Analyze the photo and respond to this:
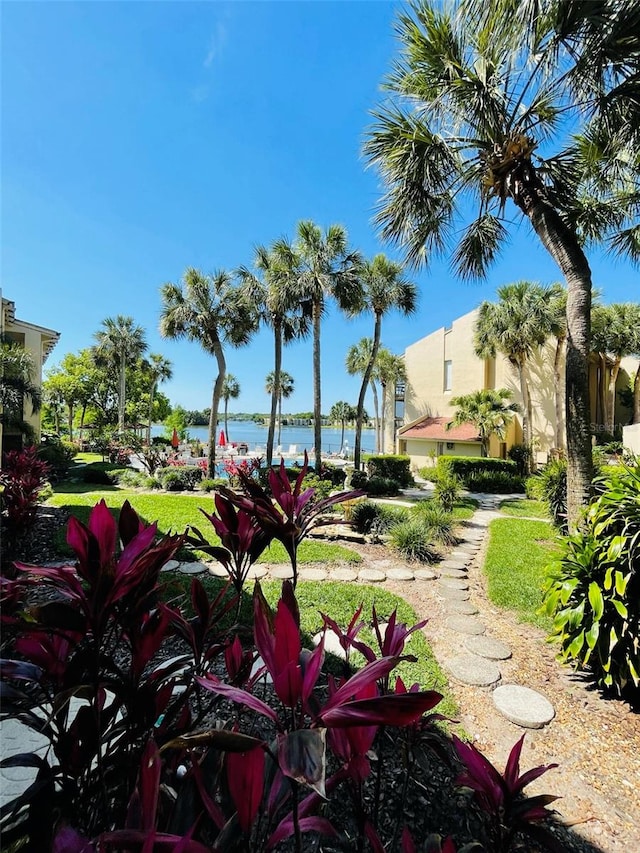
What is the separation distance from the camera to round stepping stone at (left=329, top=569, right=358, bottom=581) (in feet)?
17.0

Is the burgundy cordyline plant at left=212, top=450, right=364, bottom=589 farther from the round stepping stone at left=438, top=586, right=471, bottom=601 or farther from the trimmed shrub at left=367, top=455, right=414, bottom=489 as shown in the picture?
the trimmed shrub at left=367, top=455, right=414, bottom=489

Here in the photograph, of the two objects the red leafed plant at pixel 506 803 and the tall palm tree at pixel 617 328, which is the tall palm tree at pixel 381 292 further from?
the red leafed plant at pixel 506 803

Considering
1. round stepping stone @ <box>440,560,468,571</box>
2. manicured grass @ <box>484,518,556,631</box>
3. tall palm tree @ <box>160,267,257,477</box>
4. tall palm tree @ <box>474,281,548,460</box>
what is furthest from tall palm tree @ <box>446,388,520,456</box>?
round stepping stone @ <box>440,560,468,571</box>

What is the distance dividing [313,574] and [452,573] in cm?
209

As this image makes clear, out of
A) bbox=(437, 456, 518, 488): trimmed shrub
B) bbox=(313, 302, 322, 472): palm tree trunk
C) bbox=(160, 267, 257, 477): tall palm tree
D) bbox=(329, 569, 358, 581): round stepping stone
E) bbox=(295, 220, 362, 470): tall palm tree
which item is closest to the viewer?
bbox=(329, 569, 358, 581): round stepping stone

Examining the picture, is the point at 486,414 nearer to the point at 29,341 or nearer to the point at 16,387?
the point at 16,387

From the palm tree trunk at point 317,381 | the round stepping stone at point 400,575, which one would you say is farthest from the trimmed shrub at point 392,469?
the round stepping stone at point 400,575

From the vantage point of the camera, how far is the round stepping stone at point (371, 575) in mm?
5203

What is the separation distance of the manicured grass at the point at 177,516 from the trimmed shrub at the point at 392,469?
729 cm

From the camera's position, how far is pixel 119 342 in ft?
97.1

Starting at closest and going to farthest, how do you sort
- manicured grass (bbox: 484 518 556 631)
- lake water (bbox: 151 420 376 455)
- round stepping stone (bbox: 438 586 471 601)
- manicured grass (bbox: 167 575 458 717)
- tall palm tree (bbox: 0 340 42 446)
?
manicured grass (bbox: 167 575 458 717), manicured grass (bbox: 484 518 556 631), round stepping stone (bbox: 438 586 471 601), tall palm tree (bbox: 0 340 42 446), lake water (bbox: 151 420 376 455)

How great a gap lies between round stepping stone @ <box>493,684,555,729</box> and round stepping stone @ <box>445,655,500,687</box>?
0.12 meters

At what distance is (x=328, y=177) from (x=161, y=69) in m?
6.85

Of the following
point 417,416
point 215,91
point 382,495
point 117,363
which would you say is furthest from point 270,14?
point 117,363
